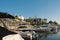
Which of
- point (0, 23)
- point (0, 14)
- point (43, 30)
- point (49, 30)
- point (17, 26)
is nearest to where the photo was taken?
point (0, 14)

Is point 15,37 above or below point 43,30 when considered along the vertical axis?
above

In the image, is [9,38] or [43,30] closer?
[9,38]

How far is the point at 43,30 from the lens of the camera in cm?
5859

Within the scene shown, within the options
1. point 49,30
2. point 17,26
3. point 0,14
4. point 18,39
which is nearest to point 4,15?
point 0,14

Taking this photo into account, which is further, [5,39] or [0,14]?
[0,14]

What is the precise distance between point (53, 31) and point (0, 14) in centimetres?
4049

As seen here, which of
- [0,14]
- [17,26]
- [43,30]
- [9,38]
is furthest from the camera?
[43,30]

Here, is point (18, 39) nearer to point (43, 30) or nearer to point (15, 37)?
point (15, 37)

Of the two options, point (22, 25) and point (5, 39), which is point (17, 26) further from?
point (5, 39)

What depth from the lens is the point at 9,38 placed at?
11.2 m

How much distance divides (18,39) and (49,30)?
51.9 metres

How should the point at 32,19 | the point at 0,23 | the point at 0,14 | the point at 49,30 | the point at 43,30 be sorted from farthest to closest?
the point at 32,19, the point at 49,30, the point at 43,30, the point at 0,23, the point at 0,14

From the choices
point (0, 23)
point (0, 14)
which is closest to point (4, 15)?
point (0, 14)

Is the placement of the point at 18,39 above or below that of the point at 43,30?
above
